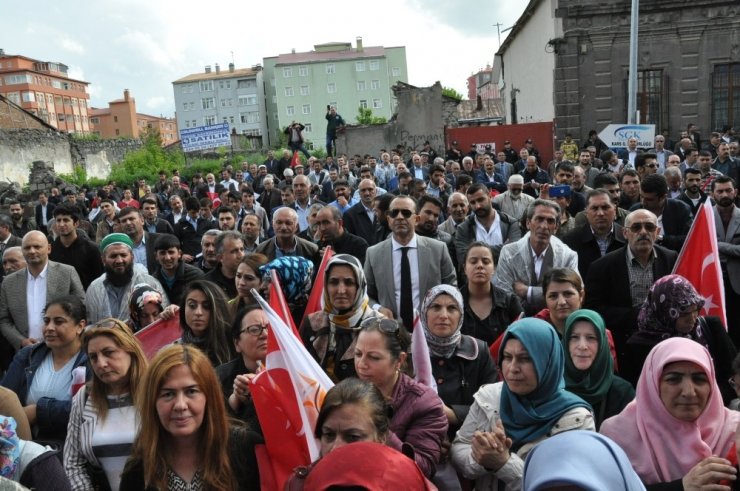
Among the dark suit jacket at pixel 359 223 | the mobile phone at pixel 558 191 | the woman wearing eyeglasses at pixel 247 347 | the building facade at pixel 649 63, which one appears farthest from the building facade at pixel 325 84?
the woman wearing eyeglasses at pixel 247 347

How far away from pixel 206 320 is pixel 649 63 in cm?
2319

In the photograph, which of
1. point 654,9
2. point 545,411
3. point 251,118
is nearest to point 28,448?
point 545,411

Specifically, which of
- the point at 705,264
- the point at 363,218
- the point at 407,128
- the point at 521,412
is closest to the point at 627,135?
the point at 363,218

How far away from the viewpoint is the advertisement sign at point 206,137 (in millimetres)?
27328

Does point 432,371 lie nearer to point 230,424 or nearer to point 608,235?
point 230,424

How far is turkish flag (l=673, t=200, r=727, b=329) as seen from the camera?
4973 mm

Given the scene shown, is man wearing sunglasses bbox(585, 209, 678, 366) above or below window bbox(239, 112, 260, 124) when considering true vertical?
below

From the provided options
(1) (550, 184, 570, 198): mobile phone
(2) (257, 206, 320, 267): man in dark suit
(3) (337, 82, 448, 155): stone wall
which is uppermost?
(3) (337, 82, 448, 155): stone wall

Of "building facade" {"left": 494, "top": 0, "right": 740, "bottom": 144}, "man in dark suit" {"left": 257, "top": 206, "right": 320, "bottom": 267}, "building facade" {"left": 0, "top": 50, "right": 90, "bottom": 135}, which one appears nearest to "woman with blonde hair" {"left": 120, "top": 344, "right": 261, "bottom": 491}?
"man in dark suit" {"left": 257, "top": 206, "right": 320, "bottom": 267}

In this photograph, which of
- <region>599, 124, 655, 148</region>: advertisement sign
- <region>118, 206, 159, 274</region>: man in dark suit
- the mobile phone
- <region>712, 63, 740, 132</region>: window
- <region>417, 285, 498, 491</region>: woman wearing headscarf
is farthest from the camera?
<region>712, 63, 740, 132</region>: window

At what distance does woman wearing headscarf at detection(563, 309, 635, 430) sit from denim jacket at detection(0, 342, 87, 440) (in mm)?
3016

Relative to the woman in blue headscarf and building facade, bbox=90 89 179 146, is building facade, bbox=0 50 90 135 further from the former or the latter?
the woman in blue headscarf

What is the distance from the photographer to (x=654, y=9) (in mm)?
23250

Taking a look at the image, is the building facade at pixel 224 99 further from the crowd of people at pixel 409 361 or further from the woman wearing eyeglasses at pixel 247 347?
the woman wearing eyeglasses at pixel 247 347
